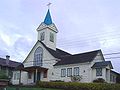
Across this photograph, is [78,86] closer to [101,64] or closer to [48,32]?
[101,64]

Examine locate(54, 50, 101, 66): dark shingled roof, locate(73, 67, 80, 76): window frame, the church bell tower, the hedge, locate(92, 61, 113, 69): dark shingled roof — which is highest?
the church bell tower

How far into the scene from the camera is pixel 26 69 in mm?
43625

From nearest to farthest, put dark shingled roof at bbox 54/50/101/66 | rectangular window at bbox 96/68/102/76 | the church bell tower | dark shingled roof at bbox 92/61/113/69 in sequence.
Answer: dark shingled roof at bbox 92/61/113/69 < rectangular window at bbox 96/68/102/76 < dark shingled roof at bbox 54/50/101/66 < the church bell tower

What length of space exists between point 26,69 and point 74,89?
14.0 meters

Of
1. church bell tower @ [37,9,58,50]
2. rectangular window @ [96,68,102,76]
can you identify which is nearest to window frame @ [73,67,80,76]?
rectangular window @ [96,68,102,76]

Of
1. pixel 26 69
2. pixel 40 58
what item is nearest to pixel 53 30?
pixel 40 58

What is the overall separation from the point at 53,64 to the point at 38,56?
481 cm

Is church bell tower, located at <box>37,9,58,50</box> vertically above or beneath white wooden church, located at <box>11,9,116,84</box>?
above

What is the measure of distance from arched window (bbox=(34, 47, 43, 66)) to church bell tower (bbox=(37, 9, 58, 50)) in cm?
189

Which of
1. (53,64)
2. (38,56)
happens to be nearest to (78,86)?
(53,64)

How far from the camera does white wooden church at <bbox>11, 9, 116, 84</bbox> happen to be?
36531 millimetres

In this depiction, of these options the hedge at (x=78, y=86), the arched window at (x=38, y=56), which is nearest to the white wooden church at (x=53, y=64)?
the arched window at (x=38, y=56)

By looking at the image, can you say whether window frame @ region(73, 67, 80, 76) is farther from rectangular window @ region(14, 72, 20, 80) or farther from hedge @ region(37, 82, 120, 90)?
rectangular window @ region(14, 72, 20, 80)

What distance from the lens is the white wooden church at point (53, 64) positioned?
1438 inches
